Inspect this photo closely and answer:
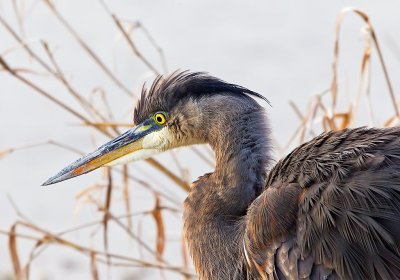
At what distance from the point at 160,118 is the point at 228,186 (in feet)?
1.36

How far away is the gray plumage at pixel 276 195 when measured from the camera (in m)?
3.37

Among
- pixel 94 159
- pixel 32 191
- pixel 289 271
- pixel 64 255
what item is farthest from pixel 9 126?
pixel 289 271

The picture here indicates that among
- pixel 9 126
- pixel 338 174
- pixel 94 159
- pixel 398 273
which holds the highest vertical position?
pixel 9 126

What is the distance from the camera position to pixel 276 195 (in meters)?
3.57

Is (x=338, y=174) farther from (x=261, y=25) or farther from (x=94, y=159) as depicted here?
(x=261, y=25)

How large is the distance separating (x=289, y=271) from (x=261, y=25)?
485 cm

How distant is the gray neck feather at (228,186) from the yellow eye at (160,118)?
195mm

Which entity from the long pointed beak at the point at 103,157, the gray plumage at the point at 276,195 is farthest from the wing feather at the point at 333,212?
the long pointed beak at the point at 103,157

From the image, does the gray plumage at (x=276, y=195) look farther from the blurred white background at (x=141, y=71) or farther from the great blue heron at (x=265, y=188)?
the blurred white background at (x=141, y=71)

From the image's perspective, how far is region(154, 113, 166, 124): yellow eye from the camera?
4.14m

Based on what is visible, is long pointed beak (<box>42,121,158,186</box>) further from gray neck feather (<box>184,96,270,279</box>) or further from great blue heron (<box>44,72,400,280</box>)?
gray neck feather (<box>184,96,270,279</box>)

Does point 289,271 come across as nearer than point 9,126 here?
Yes

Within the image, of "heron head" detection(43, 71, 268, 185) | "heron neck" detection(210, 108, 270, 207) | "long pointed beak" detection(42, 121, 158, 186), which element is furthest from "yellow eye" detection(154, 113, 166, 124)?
"heron neck" detection(210, 108, 270, 207)

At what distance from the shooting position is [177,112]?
4105mm
